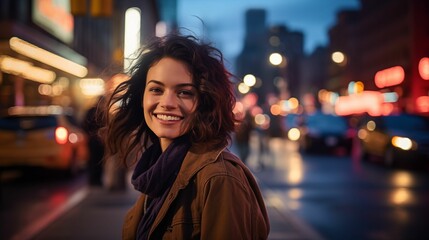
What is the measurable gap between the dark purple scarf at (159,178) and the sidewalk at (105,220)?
4.55 m

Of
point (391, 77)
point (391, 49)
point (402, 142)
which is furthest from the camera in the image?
point (391, 49)

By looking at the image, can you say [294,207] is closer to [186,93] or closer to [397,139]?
[186,93]

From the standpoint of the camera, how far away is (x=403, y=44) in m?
66.1

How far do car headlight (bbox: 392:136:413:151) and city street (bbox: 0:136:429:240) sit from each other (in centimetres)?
162

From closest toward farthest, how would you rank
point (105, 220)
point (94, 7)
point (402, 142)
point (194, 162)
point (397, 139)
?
1. point (194, 162)
2. point (105, 220)
3. point (94, 7)
4. point (402, 142)
5. point (397, 139)

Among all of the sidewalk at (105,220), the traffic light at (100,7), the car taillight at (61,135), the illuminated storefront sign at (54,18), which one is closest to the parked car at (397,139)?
the sidewalk at (105,220)

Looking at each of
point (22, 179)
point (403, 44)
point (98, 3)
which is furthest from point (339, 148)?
point (403, 44)

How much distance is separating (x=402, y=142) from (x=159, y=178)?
16144 millimetres

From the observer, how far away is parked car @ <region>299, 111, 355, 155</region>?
987 inches

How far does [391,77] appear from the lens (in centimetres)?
6228

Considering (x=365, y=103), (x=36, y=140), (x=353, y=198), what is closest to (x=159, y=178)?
(x=353, y=198)

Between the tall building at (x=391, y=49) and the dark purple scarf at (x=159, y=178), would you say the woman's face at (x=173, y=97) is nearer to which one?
the dark purple scarf at (x=159, y=178)

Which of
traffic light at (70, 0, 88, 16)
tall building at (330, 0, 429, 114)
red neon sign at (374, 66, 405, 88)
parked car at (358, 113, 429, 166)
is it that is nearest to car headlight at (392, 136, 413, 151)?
parked car at (358, 113, 429, 166)

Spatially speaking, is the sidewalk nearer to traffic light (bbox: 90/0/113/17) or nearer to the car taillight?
traffic light (bbox: 90/0/113/17)
